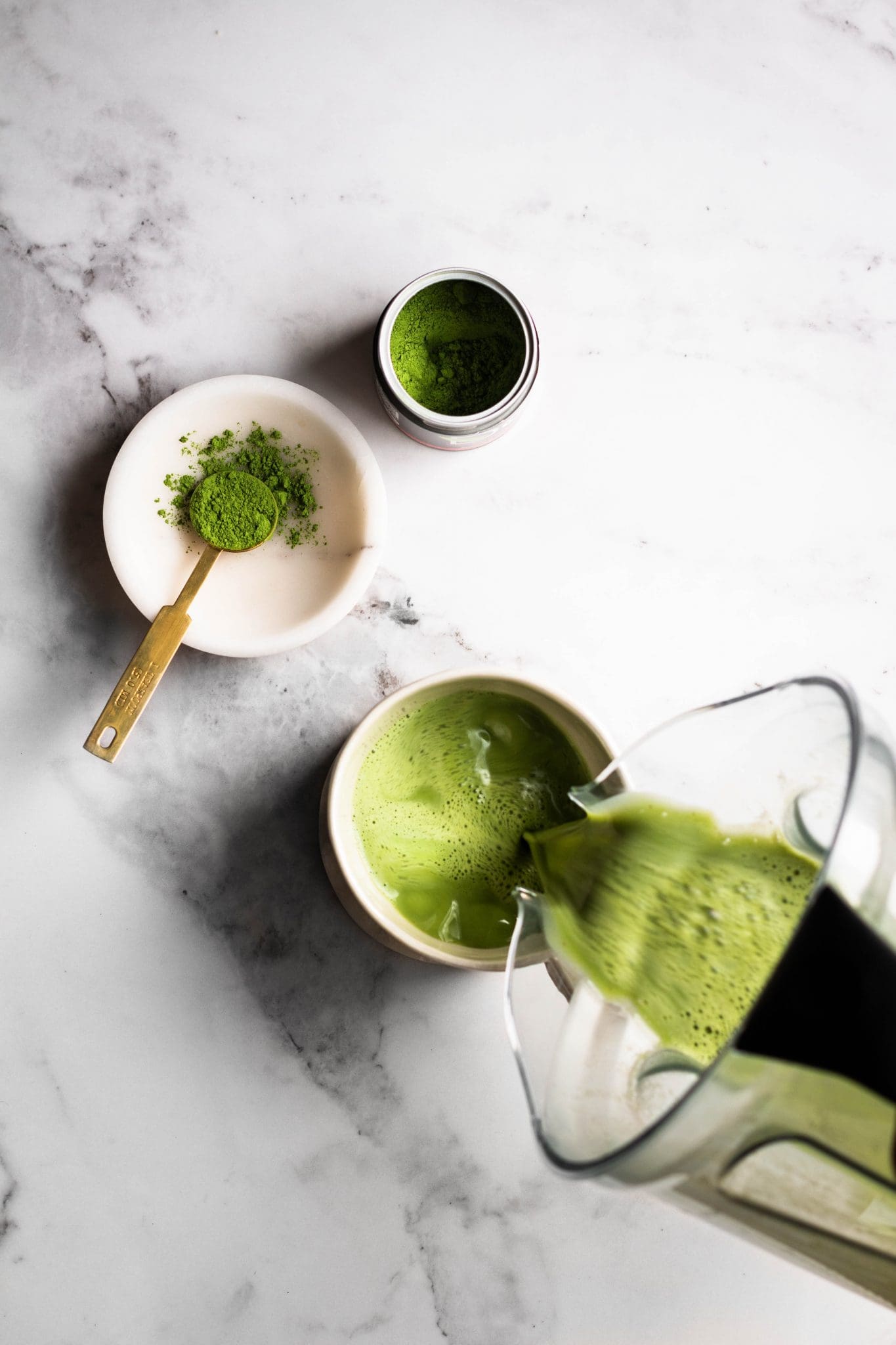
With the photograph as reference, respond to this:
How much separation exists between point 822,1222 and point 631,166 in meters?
0.96

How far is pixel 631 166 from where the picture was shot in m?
1.03

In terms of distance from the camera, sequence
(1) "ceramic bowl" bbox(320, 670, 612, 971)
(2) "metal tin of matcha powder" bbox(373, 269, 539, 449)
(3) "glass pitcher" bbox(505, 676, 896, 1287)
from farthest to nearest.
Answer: (2) "metal tin of matcha powder" bbox(373, 269, 539, 449) → (1) "ceramic bowl" bbox(320, 670, 612, 971) → (3) "glass pitcher" bbox(505, 676, 896, 1287)

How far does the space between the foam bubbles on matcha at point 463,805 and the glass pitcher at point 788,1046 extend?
0.21 metres

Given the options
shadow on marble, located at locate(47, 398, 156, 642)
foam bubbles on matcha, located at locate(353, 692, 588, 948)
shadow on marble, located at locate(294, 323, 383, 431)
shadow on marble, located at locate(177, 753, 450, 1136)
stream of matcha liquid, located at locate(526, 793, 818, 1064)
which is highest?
stream of matcha liquid, located at locate(526, 793, 818, 1064)

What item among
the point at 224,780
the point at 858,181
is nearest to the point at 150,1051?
A: the point at 224,780

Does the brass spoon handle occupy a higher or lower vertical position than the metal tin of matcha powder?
lower

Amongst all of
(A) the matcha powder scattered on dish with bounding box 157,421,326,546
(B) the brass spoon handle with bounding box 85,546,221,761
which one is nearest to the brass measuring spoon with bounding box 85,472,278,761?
(B) the brass spoon handle with bounding box 85,546,221,761

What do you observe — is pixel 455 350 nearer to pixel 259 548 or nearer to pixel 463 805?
pixel 259 548

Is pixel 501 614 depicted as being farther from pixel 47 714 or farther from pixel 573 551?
pixel 47 714

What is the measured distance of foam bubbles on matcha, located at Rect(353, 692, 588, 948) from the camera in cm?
88

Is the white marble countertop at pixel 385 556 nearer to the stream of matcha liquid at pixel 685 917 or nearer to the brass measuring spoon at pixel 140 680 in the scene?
the brass measuring spoon at pixel 140 680

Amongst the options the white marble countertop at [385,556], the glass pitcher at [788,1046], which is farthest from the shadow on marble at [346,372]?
the glass pitcher at [788,1046]

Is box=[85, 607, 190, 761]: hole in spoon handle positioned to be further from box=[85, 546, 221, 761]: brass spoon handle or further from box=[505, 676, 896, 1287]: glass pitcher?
box=[505, 676, 896, 1287]: glass pitcher

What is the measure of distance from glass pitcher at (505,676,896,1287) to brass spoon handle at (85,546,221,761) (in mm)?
452
